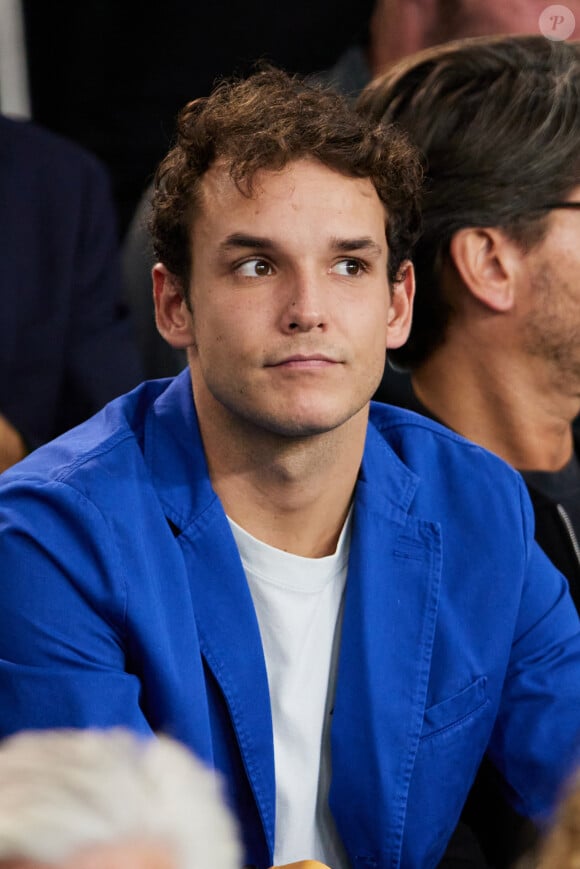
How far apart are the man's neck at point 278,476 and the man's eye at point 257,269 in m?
0.17

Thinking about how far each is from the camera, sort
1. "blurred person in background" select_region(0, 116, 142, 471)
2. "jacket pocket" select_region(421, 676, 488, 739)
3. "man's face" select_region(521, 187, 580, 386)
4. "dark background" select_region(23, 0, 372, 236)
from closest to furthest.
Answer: "jacket pocket" select_region(421, 676, 488, 739) → "man's face" select_region(521, 187, 580, 386) → "blurred person in background" select_region(0, 116, 142, 471) → "dark background" select_region(23, 0, 372, 236)

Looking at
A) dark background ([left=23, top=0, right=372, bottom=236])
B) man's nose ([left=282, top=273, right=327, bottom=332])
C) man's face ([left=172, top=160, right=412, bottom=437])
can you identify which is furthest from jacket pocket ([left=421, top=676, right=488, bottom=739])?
dark background ([left=23, top=0, right=372, bottom=236])

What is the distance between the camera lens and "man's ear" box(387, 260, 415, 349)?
5.70 ft

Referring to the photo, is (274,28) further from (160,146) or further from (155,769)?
(155,769)

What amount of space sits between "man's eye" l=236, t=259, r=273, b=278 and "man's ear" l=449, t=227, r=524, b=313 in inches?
22.0

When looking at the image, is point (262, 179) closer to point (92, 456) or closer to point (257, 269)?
point (257, 269)

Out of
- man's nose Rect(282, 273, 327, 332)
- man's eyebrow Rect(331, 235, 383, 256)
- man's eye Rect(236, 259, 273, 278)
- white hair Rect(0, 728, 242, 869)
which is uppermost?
white hair Rect(0, 728, 242, 869)

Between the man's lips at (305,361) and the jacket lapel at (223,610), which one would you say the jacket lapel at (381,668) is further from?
the man's lips at (305,361)

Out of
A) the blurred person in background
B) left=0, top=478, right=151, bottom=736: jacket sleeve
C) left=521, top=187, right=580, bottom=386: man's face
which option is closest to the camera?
left=0, top=478, right=151, bottom=736: jacket sleeve

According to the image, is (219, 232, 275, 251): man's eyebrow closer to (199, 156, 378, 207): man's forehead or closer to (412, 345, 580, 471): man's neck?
(199, 156, 378, 207): man's forehead

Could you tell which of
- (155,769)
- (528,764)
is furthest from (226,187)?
(155,769)

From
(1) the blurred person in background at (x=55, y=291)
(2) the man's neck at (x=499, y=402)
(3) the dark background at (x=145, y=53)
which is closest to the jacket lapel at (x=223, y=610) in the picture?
(2) the man's neck at (x=499, y=402)

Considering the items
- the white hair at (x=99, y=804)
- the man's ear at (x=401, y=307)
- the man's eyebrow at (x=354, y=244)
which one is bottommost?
the man's ear at (x=401, y=307)

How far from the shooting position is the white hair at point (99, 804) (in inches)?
24.3
